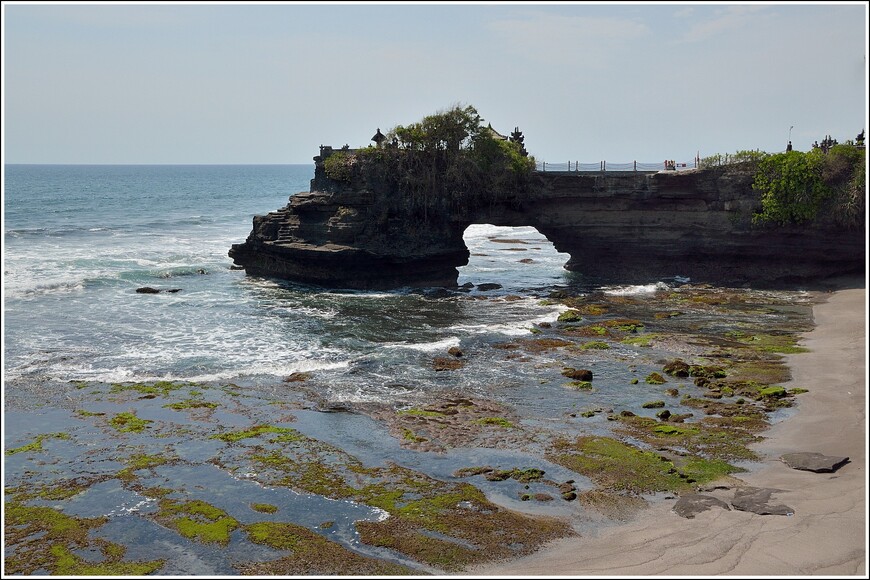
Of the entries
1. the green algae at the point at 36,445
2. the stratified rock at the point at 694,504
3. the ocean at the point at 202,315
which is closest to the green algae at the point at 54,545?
the green algae at the point at 36,445

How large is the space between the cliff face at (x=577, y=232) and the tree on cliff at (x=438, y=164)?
0.55 meters

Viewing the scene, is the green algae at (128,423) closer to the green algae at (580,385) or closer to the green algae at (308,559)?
the green algae at (308,559)

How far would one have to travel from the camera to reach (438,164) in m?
47.8

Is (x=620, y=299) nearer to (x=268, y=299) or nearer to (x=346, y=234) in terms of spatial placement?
(x=346, y=234)

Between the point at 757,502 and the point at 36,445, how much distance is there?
19650 mm

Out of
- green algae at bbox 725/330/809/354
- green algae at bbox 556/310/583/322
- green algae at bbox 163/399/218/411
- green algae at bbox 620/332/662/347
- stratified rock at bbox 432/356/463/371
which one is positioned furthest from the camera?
green algae at bbox 556/310/583/322

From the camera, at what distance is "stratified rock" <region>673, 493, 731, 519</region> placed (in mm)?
17891

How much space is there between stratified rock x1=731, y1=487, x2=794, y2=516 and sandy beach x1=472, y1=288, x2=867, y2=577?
0.18 meters

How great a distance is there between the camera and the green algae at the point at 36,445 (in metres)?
21.9

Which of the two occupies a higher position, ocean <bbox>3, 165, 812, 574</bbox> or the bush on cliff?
the bush on cliff

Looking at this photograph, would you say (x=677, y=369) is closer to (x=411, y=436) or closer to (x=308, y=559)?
(x=411, y=436)

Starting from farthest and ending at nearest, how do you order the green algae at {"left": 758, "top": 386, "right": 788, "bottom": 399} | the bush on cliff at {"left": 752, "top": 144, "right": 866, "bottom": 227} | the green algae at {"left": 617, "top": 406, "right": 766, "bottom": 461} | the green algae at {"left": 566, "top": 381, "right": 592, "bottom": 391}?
the bush on cliff at {"left": 752, "top": 144, "right": 866, "bottom": 227} < the green algae at {"left": 566, "top": 381, "right": 592, "bottom": 391} < the green algae at {"left": 758, "top": 386, "right": 788, "bottom": 399} < the green algae at {"left": 617, "top": 406, "right": 766, "bottom": 461}

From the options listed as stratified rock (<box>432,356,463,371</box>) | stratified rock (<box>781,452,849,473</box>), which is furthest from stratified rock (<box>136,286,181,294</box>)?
stratified rock (<box>781,452,849,473</box>)

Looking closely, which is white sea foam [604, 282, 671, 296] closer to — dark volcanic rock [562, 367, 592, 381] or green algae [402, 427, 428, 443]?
dark volcanic rock [562, 367, 592, 381]
